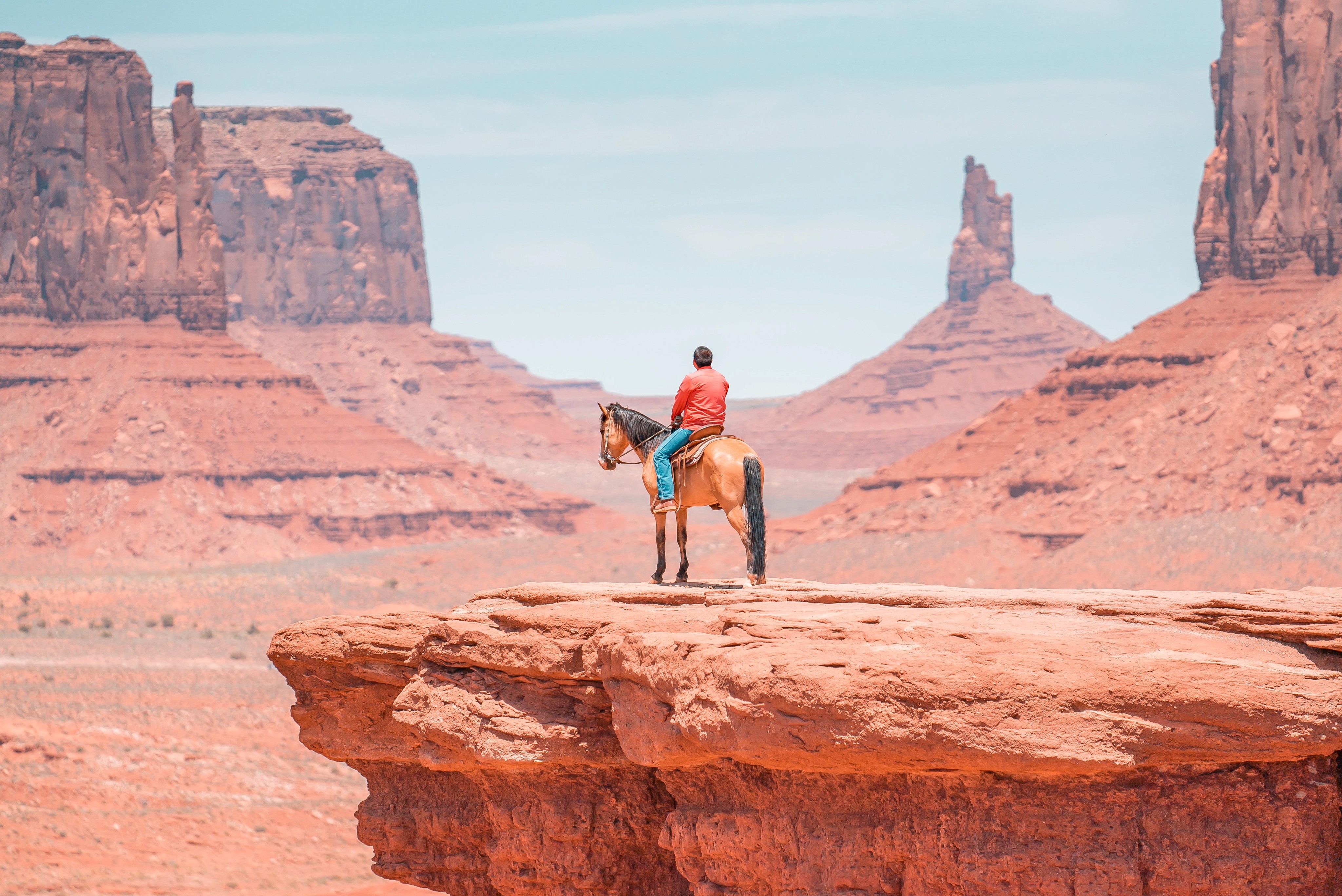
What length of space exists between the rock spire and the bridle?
170 m

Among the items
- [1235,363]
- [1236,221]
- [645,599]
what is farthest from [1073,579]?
[645,599]

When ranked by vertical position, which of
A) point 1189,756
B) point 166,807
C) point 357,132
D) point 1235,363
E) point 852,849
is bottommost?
point 166,807

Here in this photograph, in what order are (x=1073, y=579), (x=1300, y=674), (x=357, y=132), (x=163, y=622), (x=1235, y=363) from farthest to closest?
(x=357, y=132) → (x=1235, y=363) → (x=163, y=622) → (x=1073, y=579) → (x=1300, y=674)

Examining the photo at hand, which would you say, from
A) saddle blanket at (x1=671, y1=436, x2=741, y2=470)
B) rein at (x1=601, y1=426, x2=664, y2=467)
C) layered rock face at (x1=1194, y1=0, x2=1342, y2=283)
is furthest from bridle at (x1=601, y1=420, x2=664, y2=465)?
layered rock face at (x1=1194, y1=0, x2=1342, y2=283)

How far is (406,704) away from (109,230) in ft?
319

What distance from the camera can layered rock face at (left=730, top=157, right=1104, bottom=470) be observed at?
7466 inches

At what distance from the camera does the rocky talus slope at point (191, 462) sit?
96.4m

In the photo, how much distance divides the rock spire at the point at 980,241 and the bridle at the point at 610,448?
169560 mm

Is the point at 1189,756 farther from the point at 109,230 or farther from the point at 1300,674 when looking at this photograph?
the point at 109,230

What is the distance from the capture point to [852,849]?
47.4 ft

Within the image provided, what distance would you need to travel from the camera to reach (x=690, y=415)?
1747 cm

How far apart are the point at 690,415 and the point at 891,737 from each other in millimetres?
5046

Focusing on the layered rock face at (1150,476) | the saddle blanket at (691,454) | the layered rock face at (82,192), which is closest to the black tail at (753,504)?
the saddle blanket at (691,454)

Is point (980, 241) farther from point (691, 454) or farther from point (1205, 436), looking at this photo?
point (691, 454)
